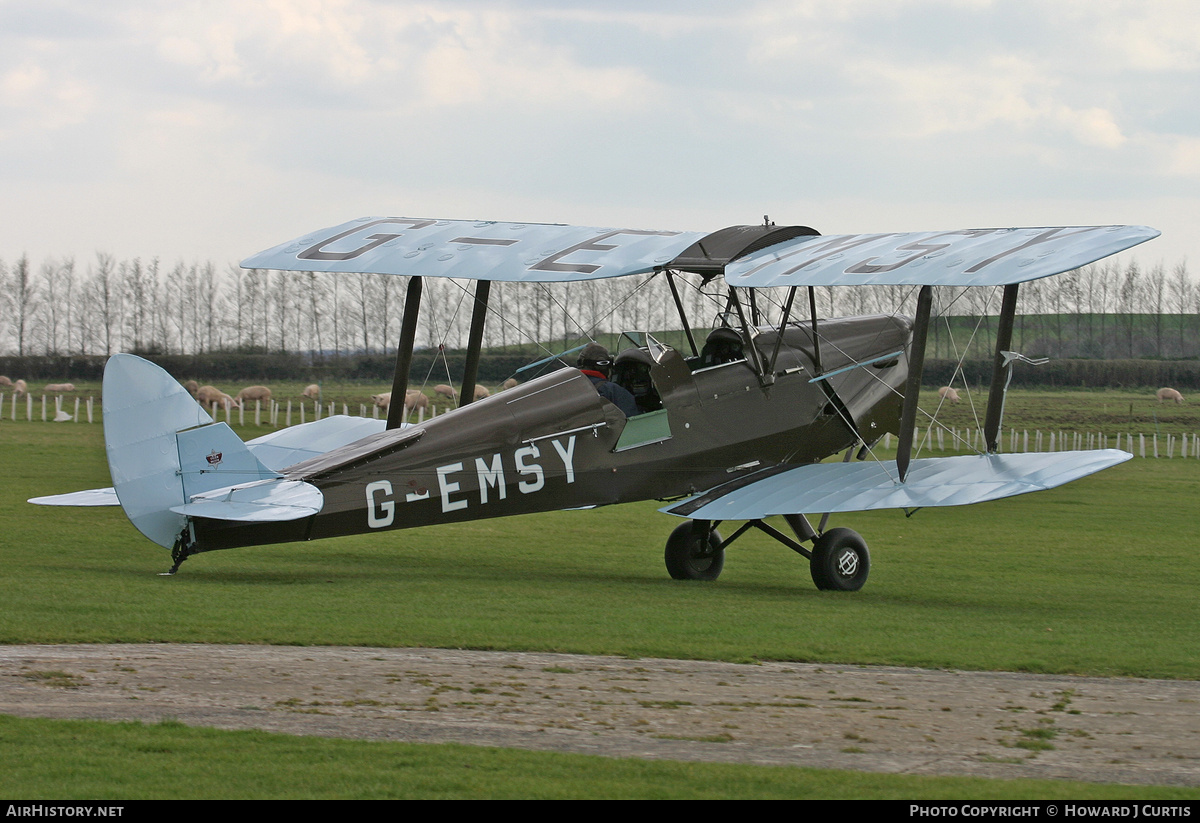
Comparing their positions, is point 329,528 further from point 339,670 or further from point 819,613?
point 819,613

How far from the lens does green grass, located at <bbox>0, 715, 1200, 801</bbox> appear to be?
5348 millimetres

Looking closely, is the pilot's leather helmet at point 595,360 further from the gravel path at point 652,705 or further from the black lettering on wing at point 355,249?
the gravel path at point 652,705

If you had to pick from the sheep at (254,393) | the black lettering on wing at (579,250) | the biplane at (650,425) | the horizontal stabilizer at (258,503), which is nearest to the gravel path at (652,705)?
the horizontal stabilizer at (258,503)

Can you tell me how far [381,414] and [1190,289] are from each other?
170ft

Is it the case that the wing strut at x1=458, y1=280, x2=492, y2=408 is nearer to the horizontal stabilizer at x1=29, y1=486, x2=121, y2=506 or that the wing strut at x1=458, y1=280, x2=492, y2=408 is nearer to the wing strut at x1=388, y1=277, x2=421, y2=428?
the wing strut at x1=388, y1=277, x2=421, y2=428

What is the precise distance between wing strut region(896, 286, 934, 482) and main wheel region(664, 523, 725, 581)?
6.37ft

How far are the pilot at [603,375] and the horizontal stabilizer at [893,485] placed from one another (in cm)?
100

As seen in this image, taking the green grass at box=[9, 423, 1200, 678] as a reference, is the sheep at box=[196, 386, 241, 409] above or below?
above

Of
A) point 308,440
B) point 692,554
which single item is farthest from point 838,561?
point 308,440

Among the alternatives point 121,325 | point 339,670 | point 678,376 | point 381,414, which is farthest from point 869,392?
point 121,325

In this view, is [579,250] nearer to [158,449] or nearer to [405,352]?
[405,352]

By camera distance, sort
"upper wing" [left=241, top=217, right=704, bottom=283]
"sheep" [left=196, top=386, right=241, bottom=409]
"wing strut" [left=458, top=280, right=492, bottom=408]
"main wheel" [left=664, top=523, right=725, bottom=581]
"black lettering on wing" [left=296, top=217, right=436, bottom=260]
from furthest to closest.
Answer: "sheep" [left=196, top=386, right=241, bottom=409] < "wing strut" [left=458, top=280, right=492, bottom=408] < "black lettering on wing" [left=296, top=217, right=436, bottom=260] < "main wheel" [left=664, top=523, right=725, bottom=581] < "upper wing" [left=241, top=217, right=704, bottom=283]

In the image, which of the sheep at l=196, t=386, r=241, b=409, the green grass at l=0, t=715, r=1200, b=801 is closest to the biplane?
the green grass at l=0, t=715, r=1200, b=801

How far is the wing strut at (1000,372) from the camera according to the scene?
39.1ft
